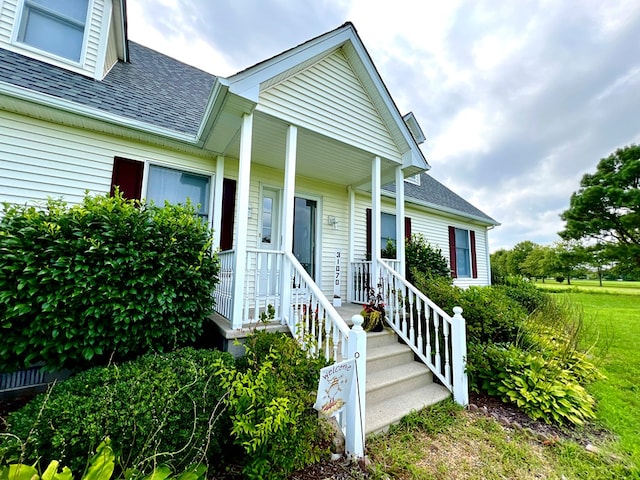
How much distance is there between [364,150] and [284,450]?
4.16 meters

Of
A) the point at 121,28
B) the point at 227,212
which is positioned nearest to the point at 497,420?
the point at 227,212

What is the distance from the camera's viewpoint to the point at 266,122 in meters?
3.77

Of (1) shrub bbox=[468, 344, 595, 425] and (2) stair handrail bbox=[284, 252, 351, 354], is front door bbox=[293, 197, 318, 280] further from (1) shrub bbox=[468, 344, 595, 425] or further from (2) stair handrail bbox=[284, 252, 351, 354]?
(1) shrub bbox=[468, 344, 595, 425]

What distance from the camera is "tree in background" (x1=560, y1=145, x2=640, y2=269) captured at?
15.6m

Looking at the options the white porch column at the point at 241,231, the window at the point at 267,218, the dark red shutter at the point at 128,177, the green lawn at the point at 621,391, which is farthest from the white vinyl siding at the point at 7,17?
the green lawn at the point at 621,391

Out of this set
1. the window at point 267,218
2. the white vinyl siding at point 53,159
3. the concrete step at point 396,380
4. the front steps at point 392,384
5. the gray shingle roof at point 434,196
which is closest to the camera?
the front steps at point 392,384

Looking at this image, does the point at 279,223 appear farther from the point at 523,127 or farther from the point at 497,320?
the point at 523,127

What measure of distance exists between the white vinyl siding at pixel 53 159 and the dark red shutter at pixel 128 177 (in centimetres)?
7

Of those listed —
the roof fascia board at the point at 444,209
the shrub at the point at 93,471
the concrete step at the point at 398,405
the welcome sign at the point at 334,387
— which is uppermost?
the roof fascia board at the point at 444,209

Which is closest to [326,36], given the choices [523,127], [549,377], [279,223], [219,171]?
[219,171]

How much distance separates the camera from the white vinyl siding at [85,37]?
12.7ft

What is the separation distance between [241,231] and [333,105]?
8.22 feet

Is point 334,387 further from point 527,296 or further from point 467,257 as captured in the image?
point 467,257

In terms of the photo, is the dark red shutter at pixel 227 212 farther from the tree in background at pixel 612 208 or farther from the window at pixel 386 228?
the tree in background at pixel 612 208
